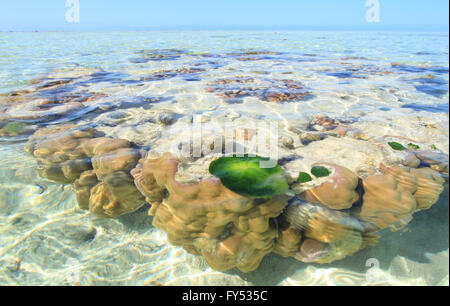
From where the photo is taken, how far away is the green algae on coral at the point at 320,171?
266 cm

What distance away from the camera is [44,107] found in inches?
206

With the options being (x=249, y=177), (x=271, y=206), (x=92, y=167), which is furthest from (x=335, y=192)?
(x=92, y=167)

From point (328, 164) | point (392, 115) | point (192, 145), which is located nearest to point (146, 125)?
point (192, 145)

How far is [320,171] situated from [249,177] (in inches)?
34.6

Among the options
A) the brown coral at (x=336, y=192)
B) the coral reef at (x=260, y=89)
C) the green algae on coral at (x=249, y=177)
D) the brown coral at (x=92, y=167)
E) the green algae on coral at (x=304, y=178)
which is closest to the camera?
the green algae on coral at (x=249, y=177)

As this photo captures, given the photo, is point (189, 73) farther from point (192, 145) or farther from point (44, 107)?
point (192, 145)

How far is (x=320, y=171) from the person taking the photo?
2701 millimetres

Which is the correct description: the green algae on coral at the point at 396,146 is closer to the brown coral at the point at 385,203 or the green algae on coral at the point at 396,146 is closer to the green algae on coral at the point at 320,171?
the brown coral at the point at 385,203

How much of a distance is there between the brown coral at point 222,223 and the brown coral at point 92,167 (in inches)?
32.3

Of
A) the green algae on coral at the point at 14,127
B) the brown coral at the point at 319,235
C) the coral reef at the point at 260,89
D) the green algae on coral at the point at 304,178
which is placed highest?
the coral reef at the point at 260,89

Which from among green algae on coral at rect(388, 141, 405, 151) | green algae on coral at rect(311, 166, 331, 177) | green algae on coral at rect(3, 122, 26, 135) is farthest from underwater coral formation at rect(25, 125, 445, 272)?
green algae on coral at rect(3, 122, 26, 135)

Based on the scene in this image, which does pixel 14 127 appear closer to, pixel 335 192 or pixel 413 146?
pixel 335 192

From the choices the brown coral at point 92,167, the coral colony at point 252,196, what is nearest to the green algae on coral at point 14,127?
the brown coral at point 92,167
